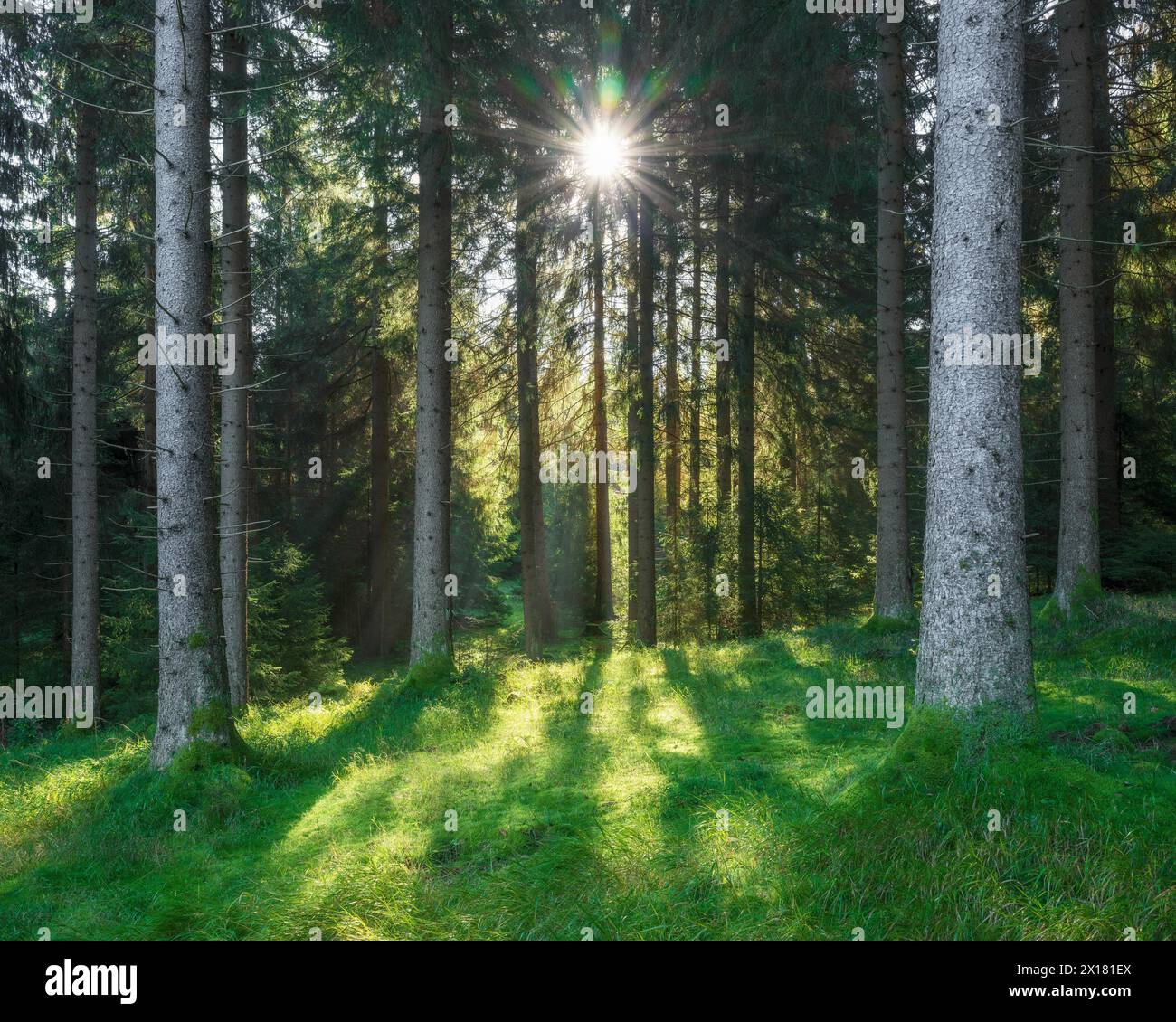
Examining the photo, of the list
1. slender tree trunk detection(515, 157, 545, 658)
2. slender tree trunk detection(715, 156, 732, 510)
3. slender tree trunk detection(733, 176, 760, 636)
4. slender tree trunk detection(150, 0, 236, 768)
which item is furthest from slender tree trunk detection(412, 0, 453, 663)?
slender tree trunk detection(733, 176, 760, 636)

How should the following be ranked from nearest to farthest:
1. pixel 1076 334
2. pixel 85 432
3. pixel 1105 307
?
pixel 1076 334 < pixel 85 432 < pixel 1105 307

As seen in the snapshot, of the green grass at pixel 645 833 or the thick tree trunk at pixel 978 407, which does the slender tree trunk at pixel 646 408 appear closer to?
the green grass at pixel 645 833

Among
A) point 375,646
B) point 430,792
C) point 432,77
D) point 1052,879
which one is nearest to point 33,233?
point 432,77

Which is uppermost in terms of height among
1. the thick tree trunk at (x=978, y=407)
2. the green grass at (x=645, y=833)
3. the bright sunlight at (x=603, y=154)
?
the bright sunlight at (x=603, y=154)

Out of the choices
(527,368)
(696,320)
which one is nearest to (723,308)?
(696,320)

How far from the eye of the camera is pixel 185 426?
658 centimetres

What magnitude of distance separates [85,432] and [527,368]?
25.8 feet

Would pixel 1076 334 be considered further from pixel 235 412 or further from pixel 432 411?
pixel 235 412

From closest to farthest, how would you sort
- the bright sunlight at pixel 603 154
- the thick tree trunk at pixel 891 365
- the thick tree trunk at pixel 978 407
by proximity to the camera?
the thick tree trunk at pixel 978 407 < the thick tree trunk at pixel 891 365 < the bright sunlight at pixel 603 154

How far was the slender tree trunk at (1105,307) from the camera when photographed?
12908mm

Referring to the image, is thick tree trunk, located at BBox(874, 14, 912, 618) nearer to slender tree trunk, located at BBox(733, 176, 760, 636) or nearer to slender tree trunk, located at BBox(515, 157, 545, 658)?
slender tree trunk, located at BBox(733, 176, 760, 636)

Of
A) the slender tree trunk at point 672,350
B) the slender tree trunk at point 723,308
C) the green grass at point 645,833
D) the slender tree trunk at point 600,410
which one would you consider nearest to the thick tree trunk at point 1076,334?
the green grass at point 645,833

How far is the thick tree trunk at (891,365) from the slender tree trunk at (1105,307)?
3.95 m

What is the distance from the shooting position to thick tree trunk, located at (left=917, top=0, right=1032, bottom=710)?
5020 mm
